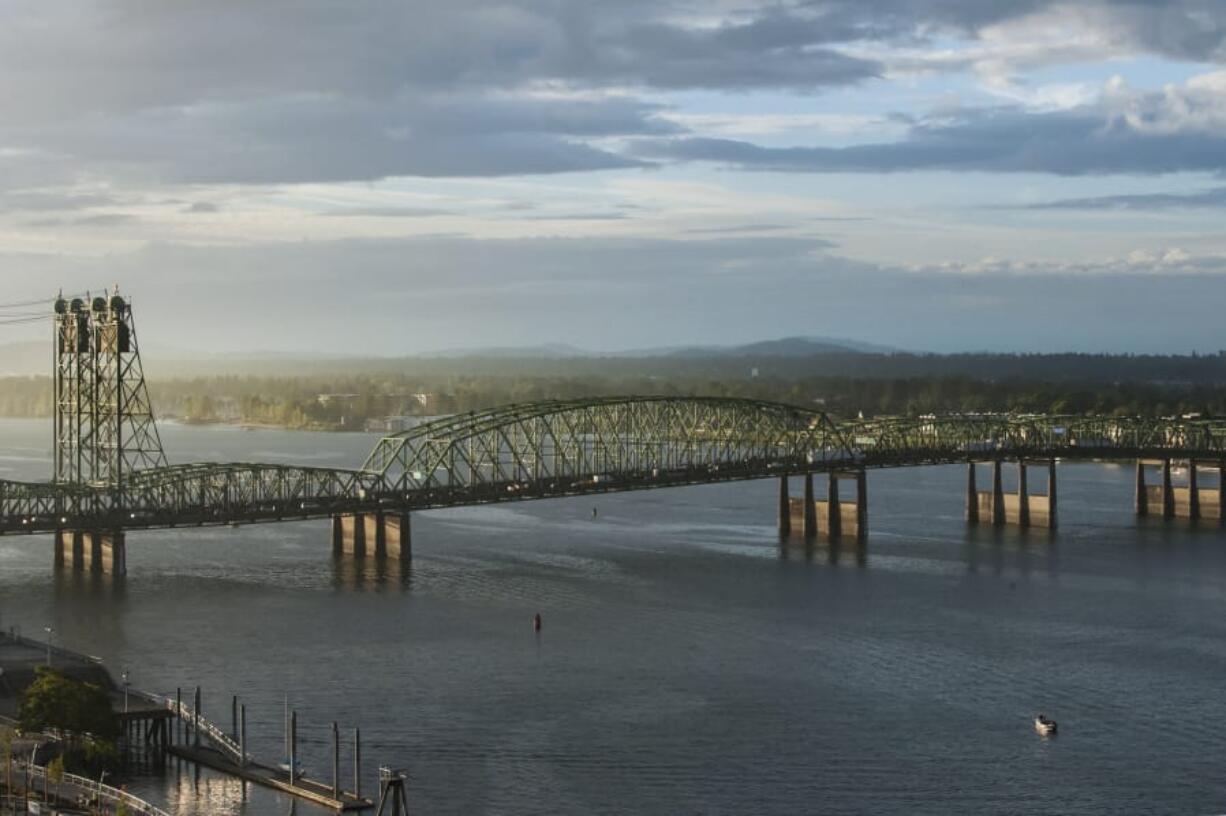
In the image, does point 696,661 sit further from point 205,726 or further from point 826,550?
point 826,550

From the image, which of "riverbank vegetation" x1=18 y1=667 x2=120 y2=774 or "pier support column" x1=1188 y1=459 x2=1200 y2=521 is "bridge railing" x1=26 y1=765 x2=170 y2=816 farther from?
"pier support column" x1=1188 y1=459 x2=1200 y2=521

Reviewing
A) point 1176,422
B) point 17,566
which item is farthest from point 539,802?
point 1176,422

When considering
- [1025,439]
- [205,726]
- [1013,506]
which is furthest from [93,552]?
[1025,439]

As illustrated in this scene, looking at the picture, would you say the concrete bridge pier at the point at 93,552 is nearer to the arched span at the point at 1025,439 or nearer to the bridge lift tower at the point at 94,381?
the bridge lift tower at the point at 94,381

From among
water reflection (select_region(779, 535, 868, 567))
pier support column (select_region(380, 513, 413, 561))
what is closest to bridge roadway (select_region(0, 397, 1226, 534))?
pier support column (select_region(380, 513, 413, 561))

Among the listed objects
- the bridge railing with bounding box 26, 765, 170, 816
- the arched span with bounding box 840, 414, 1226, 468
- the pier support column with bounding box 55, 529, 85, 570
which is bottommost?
the bridge railing with bounding box 26, 765, 170, 816

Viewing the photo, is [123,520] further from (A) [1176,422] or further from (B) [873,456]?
(A) [1176,422]
